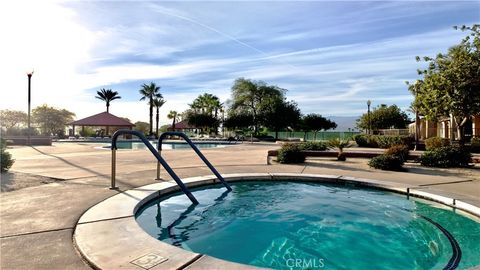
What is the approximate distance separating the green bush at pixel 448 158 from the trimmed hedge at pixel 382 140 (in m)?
9.88

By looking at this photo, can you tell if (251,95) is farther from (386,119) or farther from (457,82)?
(457,82)

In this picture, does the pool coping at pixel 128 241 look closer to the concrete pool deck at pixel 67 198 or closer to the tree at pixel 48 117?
the concrete pool deck at pixel 67 198

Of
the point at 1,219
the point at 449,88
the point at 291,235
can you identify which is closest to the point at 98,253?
the point at 1,219

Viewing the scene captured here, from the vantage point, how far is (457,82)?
48.3 feet

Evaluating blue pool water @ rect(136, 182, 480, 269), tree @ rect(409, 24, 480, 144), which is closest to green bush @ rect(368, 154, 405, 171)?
blue pool water @ rect(136, 182, 480, 269)

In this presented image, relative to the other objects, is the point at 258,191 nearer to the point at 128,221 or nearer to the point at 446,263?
the point at 128,221

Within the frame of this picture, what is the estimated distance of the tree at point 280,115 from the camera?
44.9 m

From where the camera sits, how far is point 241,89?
51375mm

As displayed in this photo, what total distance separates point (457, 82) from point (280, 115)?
30.4m

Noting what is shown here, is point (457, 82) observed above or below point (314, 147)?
above

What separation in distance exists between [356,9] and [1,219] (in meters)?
10.8
